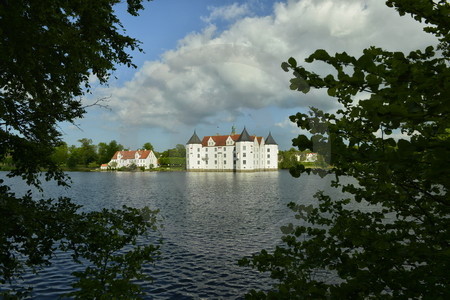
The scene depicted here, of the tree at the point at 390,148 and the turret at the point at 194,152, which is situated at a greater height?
the turret at the point at 194,152

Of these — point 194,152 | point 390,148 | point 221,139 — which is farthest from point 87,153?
point 390,148

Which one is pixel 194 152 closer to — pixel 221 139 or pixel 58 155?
pixel 221 139

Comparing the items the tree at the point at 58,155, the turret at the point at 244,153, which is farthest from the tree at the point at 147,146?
the tree at the point at 58,155

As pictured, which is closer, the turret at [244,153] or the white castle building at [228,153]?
the turret at [244,153]

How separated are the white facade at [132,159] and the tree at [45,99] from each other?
15156cm

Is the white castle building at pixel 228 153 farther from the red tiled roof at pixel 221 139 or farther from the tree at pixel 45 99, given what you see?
the tree at pixel 45 99

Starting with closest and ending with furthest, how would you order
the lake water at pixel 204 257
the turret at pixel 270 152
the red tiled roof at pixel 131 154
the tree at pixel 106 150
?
the lake water at pixel 204 257 < the turret at pixel 270 152 < the red tiled roof at pixel 131 154 < the tree at pixel 106 150

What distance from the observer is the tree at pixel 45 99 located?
5.53 m

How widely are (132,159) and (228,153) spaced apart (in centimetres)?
5524

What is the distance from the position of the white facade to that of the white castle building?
3057 cm

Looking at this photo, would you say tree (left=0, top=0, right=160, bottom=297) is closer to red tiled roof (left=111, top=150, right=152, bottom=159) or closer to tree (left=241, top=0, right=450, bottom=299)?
tree (left=241, top=0, right=450, bottom=299)

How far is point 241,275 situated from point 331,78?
13.1 meters

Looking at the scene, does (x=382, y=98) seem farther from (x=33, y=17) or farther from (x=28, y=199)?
(x=28, y=199)

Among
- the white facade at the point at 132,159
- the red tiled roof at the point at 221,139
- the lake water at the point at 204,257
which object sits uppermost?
the red tiled roof at the point at 221,139
